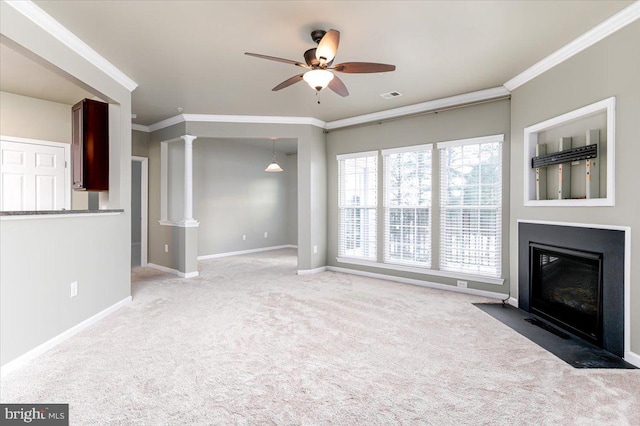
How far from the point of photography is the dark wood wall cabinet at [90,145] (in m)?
3.62

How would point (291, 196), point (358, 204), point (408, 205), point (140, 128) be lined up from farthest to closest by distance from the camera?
1. point (291, 196)
2. point (140, 128)
3. point (358, 204)
4. point (408, 205)

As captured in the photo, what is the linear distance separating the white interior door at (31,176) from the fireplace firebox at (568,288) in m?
6.25

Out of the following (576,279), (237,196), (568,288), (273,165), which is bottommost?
(568,288)

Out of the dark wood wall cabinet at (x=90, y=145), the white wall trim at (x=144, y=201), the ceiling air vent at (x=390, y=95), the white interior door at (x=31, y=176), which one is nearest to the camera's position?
the dark wood wall cabinet at (x=90, y=145)

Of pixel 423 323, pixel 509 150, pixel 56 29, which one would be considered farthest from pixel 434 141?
pixel 56 29

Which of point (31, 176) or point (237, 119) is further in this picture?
point (237, 119)

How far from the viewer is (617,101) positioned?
269cm

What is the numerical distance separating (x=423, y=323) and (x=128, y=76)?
14.1 feet

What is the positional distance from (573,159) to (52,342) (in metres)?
4.92

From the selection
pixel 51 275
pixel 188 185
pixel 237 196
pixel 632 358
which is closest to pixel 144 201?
pixel 188 185

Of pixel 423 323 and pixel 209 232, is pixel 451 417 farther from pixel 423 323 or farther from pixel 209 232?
pixel 209 232

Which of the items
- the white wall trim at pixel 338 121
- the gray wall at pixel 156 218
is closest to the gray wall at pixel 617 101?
the white wall trim at pixel 338 121

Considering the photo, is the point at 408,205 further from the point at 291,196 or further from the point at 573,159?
the point at 291,196

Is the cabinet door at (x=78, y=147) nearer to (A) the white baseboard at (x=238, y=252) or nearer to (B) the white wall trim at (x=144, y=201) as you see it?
(B) the white wall trim at (x=144, y=201)
